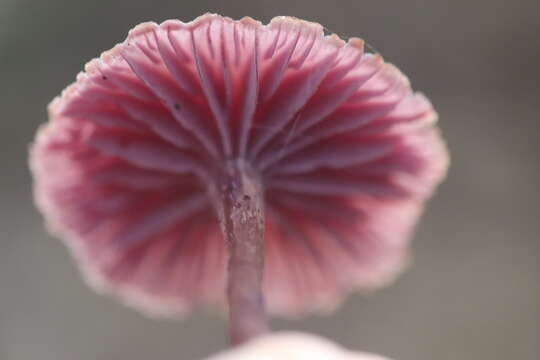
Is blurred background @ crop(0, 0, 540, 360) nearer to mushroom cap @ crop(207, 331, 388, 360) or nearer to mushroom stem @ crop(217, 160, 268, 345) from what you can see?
mushroom stem @ crop(217, 160, 268, 345)

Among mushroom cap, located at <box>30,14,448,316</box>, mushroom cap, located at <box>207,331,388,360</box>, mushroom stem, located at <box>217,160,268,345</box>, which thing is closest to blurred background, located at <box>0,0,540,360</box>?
→ mushroom cap, located at <box>30,14,448,316</box>

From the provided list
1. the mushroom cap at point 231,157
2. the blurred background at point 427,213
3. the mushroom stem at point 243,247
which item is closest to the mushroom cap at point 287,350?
the mushroom stem at point 243,247

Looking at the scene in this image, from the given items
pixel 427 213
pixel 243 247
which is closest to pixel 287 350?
pixel 243 247

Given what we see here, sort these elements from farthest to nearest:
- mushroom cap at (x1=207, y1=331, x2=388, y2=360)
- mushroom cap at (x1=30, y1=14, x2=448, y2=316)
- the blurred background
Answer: the blurred background < mushroom cap at (x1=30, y1=14, x2=448, y2=316) < mushroom cap at (x1=207, y1=331, x2=388, y2=360)

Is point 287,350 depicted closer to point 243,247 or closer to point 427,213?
point 243,247

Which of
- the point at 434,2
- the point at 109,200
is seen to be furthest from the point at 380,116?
the point at 434,2

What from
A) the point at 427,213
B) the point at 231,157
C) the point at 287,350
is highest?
the point at 427,213
